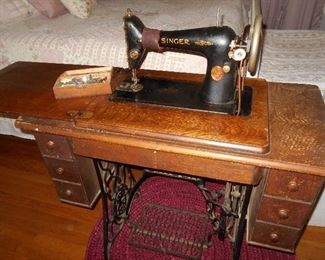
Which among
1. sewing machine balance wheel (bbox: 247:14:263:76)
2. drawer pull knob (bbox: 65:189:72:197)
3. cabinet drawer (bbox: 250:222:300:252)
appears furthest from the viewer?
drawer pull knob (bbox: 65:189:72:197)

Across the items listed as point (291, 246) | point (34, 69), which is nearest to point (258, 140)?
point (291, 246)

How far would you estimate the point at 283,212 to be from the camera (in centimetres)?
97

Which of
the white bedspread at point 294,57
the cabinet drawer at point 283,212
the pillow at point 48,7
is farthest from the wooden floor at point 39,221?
the pillow at point 48,7

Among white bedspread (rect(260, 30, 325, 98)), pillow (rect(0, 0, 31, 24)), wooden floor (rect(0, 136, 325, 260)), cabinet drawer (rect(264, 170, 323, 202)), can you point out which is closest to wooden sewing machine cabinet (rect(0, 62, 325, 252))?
cabinet drawer (rect(264, 170, 323, 202))

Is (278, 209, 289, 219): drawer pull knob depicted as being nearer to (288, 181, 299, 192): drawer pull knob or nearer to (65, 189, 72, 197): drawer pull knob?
(288, 181, 299, 192): drawer pull knob

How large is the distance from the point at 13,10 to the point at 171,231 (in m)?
1.84

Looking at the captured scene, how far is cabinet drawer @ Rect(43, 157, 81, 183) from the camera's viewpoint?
46.3 inches

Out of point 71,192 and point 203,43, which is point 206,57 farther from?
point 71,192

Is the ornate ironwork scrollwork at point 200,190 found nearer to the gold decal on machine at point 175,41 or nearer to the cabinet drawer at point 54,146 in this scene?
the cabinet drawer at point 54,146

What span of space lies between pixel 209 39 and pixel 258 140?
14.8 inches

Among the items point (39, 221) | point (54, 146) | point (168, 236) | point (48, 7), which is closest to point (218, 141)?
point (54, 146)

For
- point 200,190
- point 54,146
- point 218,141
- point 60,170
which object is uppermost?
point 218,141

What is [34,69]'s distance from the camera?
56.1 inches

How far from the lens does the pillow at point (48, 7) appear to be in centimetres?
200
